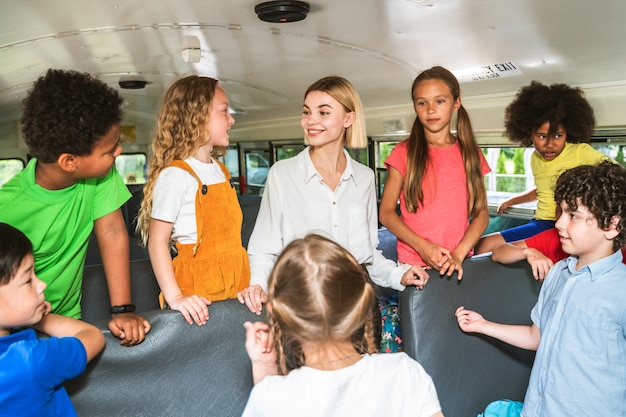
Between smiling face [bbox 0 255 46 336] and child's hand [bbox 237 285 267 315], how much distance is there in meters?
0.66

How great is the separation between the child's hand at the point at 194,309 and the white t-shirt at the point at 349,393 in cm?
54

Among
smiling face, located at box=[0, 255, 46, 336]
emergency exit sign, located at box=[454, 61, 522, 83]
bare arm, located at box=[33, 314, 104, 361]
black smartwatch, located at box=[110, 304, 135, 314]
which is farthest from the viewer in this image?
emergency exit sign, located at box=[454, 61, 522, 83]

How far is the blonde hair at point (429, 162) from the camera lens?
2.51m

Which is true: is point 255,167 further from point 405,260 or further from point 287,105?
point 405,260

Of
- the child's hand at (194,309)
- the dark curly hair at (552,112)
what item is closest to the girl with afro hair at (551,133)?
the dark curly hair at (552,112)

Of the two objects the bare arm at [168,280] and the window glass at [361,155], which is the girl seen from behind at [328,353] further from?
the window glass at [361,155]

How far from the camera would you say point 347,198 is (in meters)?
2.35

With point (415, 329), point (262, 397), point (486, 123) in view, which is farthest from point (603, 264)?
point (486, 123)

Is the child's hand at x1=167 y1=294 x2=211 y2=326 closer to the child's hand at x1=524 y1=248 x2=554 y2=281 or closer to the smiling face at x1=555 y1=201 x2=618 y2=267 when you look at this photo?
the smiling face at x1=555 y1=201 x2=618 y2=267

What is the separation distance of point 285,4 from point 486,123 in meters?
2.58

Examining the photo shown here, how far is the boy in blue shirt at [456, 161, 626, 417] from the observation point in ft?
6.21

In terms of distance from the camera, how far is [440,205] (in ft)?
8.34

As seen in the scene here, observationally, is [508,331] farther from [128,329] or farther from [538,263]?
[128,329]

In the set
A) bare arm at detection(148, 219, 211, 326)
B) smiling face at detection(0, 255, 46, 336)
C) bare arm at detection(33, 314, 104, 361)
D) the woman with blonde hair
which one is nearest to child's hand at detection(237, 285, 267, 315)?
bare arm at detection(148, 219, 211, 326)
